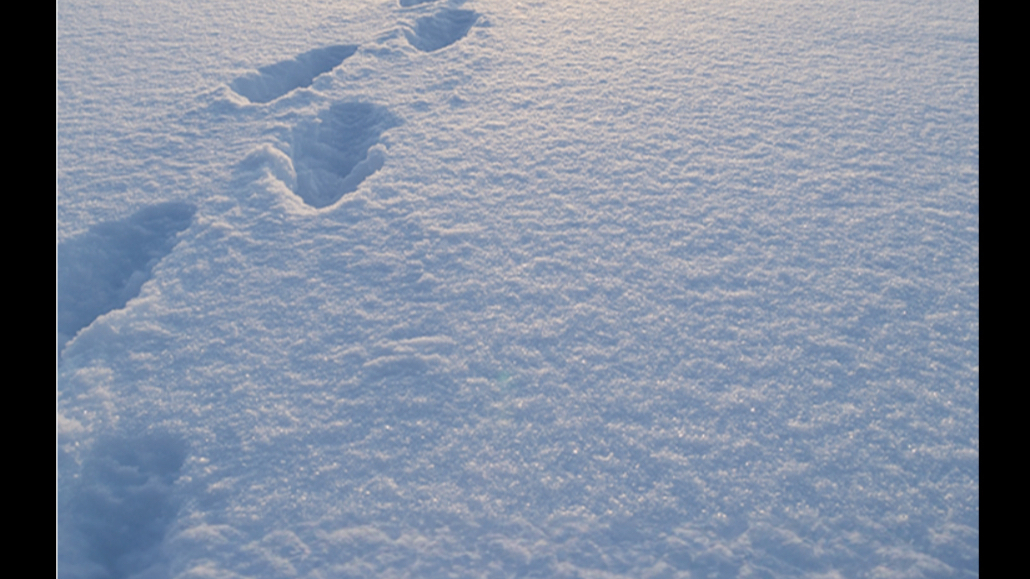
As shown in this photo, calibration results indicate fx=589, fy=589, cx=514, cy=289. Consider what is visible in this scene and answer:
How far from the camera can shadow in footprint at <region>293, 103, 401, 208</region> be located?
166cm

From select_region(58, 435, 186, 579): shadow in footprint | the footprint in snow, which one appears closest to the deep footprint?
the footprint in snow

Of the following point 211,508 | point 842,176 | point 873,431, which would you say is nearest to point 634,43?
point 842,176

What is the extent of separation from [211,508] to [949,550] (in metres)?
1.15

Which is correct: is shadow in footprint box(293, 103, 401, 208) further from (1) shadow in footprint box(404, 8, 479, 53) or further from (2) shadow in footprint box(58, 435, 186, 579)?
(2) shadow in footprint box(58, 435, 186, 579)

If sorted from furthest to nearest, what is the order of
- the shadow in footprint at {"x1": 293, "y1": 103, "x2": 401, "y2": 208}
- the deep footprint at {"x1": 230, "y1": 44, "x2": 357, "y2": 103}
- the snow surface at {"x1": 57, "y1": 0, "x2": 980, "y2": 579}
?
the deep footprint at {"x1": 230, "y1": 44, "x2": 357, "y2": 103} → the shadow in footprint at {"x1": 293, "y1": 103, "x2": 401, "y2": 208} → the snow surface at {"x1": 57, "y1": 0, "x2": 980, "y2": 579}

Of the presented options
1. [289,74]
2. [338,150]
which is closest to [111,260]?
[338,150]

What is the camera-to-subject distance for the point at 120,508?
3.33 feet

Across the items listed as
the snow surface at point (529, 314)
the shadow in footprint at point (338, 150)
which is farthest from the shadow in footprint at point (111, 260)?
the shadow in footprint at point (338, 150)

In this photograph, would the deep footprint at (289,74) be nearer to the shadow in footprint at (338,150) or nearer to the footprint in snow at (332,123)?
the footprint in snow at (332,123)

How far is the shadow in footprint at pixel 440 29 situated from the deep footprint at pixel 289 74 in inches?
9.8

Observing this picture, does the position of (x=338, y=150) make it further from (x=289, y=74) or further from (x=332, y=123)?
(x=289, y=74)

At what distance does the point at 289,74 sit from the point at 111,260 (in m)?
0.97

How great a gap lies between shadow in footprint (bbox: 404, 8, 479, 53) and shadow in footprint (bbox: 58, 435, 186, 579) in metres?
1.65
